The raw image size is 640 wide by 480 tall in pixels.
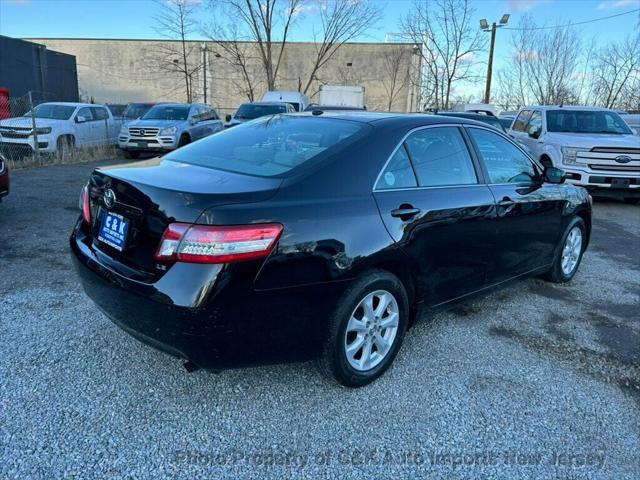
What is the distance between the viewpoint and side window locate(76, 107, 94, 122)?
48.5 ft

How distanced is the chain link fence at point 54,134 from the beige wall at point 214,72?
72.8 feet

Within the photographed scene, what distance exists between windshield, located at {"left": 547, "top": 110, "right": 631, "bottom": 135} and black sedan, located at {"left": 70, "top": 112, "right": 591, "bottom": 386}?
7.99m

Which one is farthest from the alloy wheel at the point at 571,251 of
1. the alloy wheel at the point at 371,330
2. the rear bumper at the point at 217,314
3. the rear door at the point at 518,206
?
the rear bumper at the point at 217,314

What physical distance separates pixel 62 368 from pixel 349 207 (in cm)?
204

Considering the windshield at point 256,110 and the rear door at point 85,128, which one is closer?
the windshield at point 256,110

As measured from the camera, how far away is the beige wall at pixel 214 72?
37.9 meters

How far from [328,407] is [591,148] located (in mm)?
8882

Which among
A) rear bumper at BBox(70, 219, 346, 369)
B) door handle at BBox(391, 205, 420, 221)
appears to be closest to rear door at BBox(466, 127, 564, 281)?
door handle at BBox(391, 205, 420, 221)

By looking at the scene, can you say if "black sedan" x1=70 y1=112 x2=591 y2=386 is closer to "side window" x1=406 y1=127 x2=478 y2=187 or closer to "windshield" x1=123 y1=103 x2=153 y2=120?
"side window" x1=406 y1=127 x2=478 y2=187

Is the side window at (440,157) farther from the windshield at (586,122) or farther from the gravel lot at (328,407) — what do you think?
the windshield at (586,122)

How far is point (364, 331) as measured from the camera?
116 inches

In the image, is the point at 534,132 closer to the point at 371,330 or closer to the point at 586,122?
the point at 586,122

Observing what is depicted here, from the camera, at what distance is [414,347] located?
355cm

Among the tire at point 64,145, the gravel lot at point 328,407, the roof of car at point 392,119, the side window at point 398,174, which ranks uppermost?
the roof of car at point 392,119
